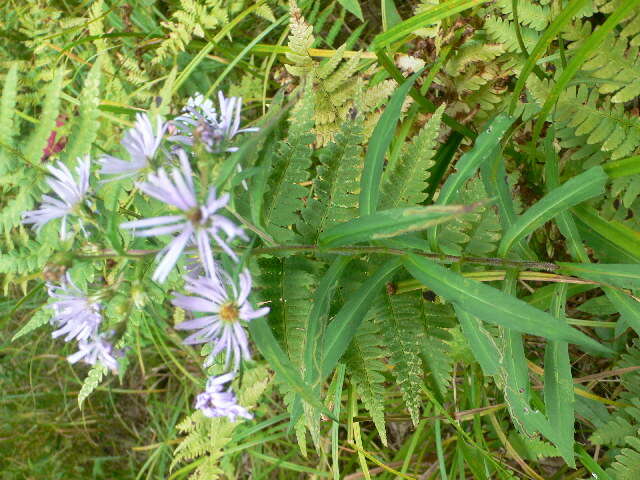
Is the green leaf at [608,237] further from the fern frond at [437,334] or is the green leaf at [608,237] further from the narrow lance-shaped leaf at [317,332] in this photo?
the narrow lance-shaped leaf at [317,332]

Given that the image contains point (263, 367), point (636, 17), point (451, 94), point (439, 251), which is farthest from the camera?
point (263, 367)

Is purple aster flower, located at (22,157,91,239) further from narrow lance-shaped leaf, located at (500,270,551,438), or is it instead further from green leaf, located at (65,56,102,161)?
narrow lance-shaped leaf, located at (500,270,551,438)

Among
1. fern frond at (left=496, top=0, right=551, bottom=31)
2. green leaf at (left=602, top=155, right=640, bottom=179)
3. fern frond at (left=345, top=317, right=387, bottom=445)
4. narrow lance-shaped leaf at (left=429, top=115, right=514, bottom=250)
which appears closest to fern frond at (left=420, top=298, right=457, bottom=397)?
fern frond at (left=345, top=317, right=387, bottom=445)

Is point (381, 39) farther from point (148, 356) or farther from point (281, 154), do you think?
point (148, 356)

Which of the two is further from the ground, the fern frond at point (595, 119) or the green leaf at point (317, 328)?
the fern frond at point (595, 119)

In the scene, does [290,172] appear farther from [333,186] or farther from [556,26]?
[556,26]

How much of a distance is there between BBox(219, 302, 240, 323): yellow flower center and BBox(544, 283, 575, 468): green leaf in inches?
38.3

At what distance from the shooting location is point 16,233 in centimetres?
321

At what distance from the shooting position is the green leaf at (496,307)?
1.25 m

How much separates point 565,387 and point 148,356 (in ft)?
9.62

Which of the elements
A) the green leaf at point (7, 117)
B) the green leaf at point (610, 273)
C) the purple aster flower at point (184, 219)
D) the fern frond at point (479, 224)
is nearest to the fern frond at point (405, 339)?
the fern frond at point (479, 224)

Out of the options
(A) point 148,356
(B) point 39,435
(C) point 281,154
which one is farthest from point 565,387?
(B) point 39,435

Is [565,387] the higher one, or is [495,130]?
[495,130]

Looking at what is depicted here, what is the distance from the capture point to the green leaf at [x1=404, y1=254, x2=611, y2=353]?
125cm
